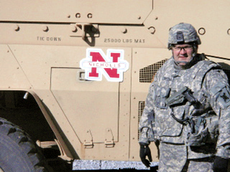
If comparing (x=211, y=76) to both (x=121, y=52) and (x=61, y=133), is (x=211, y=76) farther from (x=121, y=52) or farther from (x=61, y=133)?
(x=61, y=133)

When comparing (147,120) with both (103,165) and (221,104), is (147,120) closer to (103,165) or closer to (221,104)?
(221,104)

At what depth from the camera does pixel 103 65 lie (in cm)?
359

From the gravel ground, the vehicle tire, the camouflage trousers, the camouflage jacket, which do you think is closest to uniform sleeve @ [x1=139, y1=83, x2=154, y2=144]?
the camouflage jacket

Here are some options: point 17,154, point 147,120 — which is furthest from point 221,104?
point 17,154

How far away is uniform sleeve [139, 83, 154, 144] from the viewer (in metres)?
3.38

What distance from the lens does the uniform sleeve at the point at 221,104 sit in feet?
9.48

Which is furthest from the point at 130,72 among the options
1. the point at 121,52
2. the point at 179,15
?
the point at 179,15

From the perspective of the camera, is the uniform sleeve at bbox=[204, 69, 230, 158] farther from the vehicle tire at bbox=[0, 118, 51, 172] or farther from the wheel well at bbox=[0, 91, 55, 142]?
the wheel well at bbox=[0, 91, 55, 142]

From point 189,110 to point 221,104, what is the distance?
28 cm

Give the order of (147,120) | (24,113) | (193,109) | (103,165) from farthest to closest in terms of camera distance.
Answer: (103,165)
(24,113)
(147,120)
(193,109)

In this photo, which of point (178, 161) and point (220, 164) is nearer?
point (220, 164)

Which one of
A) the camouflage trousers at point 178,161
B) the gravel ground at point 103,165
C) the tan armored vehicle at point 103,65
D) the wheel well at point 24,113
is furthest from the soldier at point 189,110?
the gravel ground at point 103,165

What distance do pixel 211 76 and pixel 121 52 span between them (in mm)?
859

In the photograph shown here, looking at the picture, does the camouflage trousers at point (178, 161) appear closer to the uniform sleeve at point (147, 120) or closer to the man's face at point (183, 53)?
the uniform sleeve at point (147, 120)
